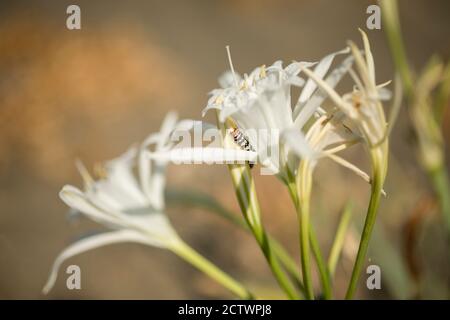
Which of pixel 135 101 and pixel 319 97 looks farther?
pixel 135 101

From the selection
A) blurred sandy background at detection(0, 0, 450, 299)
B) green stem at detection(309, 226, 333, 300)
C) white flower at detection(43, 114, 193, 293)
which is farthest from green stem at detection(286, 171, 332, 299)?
blurred sandy background at detection(0, 0, 450, 299)

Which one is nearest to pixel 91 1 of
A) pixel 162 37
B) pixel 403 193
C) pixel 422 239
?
pixel 162 37

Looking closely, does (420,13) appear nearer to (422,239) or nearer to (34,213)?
(422,239)

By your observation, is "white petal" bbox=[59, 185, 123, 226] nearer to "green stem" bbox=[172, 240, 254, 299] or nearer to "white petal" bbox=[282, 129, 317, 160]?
"green stem" bbox=[172, 240, 254, 299]

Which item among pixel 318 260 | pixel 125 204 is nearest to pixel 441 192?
pixel 318 260

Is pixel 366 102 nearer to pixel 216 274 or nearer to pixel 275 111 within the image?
pixel 275 111

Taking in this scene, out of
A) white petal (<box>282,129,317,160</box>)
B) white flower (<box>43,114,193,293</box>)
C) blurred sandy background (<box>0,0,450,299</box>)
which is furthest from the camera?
blurred sandy background (<box>0,0,450,299</box>)
